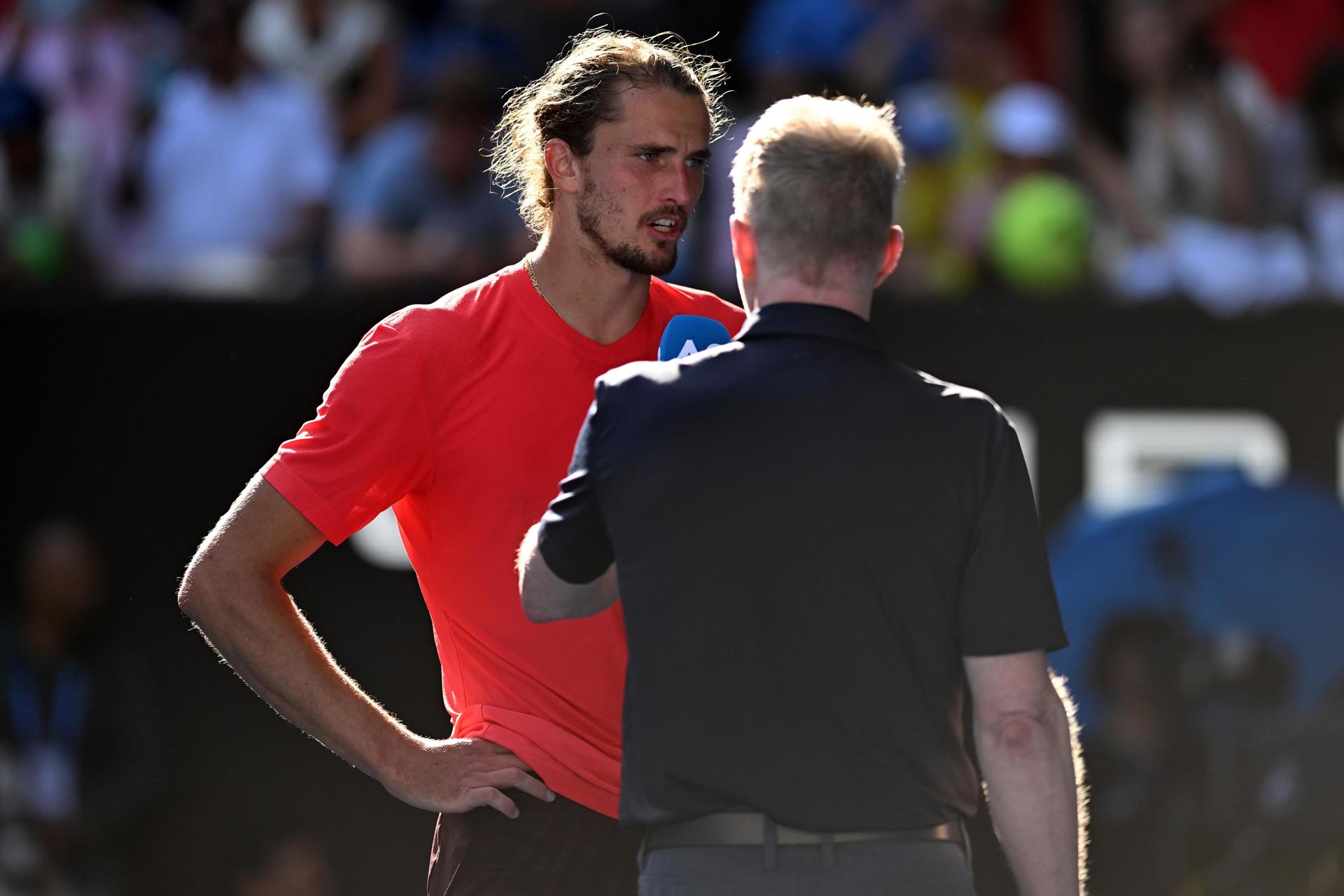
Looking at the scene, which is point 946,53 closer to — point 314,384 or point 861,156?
point 314,384

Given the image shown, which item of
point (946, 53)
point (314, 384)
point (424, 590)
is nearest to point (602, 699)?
point (424, 590)

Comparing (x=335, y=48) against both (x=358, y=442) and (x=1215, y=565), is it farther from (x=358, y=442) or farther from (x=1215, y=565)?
(x=358, y=442)

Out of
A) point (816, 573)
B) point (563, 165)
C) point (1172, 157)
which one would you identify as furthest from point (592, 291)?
point (1172, 157)

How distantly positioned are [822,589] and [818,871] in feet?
1.15

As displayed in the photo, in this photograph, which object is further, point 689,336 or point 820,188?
point 689,336

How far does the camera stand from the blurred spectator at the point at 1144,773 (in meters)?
6.25

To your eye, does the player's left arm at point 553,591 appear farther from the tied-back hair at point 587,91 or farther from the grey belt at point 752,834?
the tied-back hair at point 587,91

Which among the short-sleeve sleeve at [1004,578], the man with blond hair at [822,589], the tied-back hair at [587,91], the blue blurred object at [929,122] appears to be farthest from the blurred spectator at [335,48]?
the short-sleeve sleeve at [1004,578]

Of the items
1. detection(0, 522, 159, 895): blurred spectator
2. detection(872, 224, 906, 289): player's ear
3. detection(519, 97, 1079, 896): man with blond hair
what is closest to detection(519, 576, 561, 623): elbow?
detection(519, 97, 1079, 896): man with blond hair

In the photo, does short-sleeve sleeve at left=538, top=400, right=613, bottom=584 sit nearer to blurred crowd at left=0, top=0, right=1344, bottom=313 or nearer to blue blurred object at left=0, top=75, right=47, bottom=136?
blurred crowd at left=0, top=0, right=1344, bottom=313

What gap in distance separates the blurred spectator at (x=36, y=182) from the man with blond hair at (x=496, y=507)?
4.47 metres

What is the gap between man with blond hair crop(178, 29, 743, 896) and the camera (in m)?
2.96

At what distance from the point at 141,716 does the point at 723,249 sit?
8.89ft

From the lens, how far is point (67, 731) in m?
6.57
